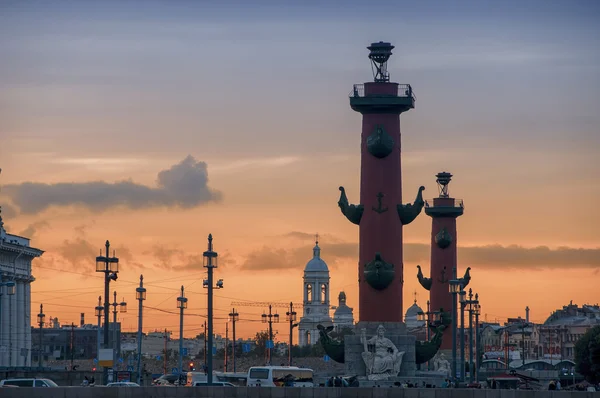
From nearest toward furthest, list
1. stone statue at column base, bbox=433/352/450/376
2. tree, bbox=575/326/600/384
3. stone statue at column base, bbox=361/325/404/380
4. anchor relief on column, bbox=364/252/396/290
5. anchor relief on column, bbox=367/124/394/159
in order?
stone statue at column base, bbox=361/325/404/380 → anchor relief on column, bbox=364/252/396/290 → anchor relief on column, bbox=367/124/394/159 → stone statue at column base, bbox=433/352/450/376 → tree, bbox=575/326/600/384

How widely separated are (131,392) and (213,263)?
570 centimetres

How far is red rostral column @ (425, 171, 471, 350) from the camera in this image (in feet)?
346

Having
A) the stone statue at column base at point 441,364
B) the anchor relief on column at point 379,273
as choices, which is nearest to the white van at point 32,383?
the anchor relief on column at point 379,273

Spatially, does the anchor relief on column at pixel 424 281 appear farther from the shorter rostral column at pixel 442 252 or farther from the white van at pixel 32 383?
the white van at pixel 32 383

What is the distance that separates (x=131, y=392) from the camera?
57.1 metres

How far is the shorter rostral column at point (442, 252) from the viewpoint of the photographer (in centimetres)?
10531

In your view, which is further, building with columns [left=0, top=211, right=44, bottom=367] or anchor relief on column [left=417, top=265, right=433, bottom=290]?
building with columns [left=0, top=211, right=44, bottom=367]

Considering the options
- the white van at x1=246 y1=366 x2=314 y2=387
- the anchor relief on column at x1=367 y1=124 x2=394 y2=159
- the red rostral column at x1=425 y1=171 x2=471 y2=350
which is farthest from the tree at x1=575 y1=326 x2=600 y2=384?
the anchor relief on column at x1=367 y1=124 x2=394 y2=159

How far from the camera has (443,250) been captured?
349ft

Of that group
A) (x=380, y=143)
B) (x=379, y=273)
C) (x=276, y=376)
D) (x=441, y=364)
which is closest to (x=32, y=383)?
(x=276, y=376)

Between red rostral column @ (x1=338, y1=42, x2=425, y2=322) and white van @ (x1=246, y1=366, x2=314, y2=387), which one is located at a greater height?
red rostral column @ (x1=338, y1=42, x2=425, y2=322)

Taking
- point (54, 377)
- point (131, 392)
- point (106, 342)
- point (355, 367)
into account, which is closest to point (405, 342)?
point (355, 367)

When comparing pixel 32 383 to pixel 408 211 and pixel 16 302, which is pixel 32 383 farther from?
pixel 16 302

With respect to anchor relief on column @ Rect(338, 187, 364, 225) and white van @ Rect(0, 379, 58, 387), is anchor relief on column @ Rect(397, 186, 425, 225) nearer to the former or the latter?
anchor relief on column @ Rect(338, 187, 364, 225)
